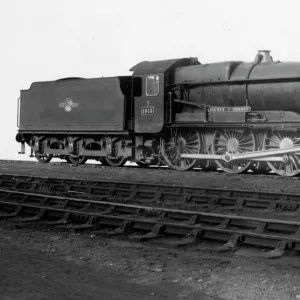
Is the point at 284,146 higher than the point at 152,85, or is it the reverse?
the point at 152,85

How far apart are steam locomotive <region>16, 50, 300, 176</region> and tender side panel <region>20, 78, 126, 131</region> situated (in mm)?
33

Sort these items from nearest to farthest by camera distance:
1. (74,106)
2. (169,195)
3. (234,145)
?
(169,195), (234,145), (74,106)

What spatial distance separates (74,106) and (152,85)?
3322 mm

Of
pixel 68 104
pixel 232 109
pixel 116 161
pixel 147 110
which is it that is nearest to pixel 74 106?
pixel 68 104

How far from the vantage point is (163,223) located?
25.0 feet

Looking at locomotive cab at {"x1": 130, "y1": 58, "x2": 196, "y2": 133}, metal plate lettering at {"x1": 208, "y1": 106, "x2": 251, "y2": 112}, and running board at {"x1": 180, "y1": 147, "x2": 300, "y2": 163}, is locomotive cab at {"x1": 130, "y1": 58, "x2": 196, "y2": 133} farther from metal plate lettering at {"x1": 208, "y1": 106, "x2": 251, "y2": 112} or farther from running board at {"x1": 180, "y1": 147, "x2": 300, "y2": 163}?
running board at {"x1": 180, "y1": 147, "x2": 300, "y2": 163}

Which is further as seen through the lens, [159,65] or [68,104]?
[68,104]

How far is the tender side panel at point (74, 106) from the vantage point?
1772 centimetres

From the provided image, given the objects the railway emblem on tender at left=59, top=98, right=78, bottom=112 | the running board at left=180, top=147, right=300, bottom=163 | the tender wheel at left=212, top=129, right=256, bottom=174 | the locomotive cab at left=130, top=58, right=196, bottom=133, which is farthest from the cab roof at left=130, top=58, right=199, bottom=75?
the running board at left=180, top=147, right=300, bottom=163

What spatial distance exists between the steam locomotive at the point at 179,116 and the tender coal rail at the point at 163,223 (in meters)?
6.43

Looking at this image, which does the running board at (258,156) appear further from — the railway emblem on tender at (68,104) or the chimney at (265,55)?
the railway emblem on tender at (68,104)

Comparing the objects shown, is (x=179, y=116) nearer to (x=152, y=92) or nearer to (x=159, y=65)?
(x=152, y=92)

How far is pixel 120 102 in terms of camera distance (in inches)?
689

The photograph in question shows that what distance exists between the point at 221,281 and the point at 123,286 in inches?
36.1
